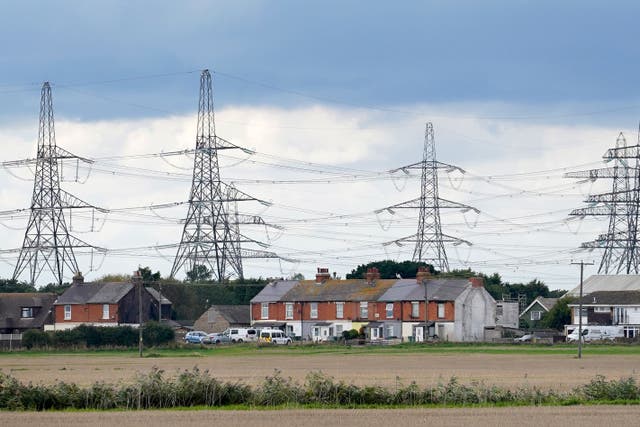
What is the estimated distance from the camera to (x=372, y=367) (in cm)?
7269

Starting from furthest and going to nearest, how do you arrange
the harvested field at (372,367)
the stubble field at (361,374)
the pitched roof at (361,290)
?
the pitched roof at (361,290), the harvested field at (372,367), the stubble field at (361,374)

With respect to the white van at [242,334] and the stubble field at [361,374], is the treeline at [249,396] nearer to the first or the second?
the stubble field at [361,374]

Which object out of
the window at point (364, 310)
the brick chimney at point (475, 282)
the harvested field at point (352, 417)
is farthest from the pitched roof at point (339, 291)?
the harvested field at point (352, 417)

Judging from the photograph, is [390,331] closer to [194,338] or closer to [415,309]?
[415,309]

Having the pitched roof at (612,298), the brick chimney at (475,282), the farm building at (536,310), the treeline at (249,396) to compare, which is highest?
the brick chimney at (475,282)

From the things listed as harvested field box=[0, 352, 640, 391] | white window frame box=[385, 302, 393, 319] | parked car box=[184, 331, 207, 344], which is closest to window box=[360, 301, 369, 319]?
white window frame box=[385, 302, 393, 319]

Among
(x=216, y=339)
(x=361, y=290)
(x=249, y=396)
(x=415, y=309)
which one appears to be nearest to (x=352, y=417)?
(x=249, y=396)

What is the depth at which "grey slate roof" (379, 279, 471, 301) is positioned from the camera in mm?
130875

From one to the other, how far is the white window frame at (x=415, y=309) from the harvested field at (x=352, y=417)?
288 ft

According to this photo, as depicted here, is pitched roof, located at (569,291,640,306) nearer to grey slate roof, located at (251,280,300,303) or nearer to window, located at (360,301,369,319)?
window, located at (360,301,369,319)

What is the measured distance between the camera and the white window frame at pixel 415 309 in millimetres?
132125

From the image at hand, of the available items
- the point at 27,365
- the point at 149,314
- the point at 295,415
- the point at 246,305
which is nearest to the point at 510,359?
the point at 27,365

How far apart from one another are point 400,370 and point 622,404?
78.0ft

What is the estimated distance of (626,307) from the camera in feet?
445
